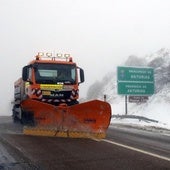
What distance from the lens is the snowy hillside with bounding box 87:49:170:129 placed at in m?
29.6

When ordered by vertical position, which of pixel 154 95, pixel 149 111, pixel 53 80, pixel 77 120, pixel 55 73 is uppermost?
pixel 55 73

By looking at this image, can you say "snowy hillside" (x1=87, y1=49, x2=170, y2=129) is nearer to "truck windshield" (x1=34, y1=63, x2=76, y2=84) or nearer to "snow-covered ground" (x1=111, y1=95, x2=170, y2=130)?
"snow-covered ground" (x1=111, y1=95, x2=170, y2=130)

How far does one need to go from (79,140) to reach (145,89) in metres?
15.9

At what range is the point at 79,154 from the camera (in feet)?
31.7

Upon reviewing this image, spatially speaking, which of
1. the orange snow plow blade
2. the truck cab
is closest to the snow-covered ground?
the truck cab

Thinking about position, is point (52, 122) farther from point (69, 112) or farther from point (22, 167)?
point (22, 167)

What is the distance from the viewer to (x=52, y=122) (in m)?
13.8

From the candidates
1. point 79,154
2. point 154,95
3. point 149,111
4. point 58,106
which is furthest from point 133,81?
point 79,154

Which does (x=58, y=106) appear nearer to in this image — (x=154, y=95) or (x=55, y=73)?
(x=55, y=73)

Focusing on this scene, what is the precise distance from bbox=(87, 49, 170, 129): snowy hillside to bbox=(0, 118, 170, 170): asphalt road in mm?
11716

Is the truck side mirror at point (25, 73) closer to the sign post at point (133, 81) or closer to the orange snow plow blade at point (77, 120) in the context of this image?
the orange snow plow blade at point (77, 120)

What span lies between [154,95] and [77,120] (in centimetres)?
2020

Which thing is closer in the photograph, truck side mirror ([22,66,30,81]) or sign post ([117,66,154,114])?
truck side mirror ([22,66,30,81])

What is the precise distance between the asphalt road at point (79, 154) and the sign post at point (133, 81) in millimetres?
15288
